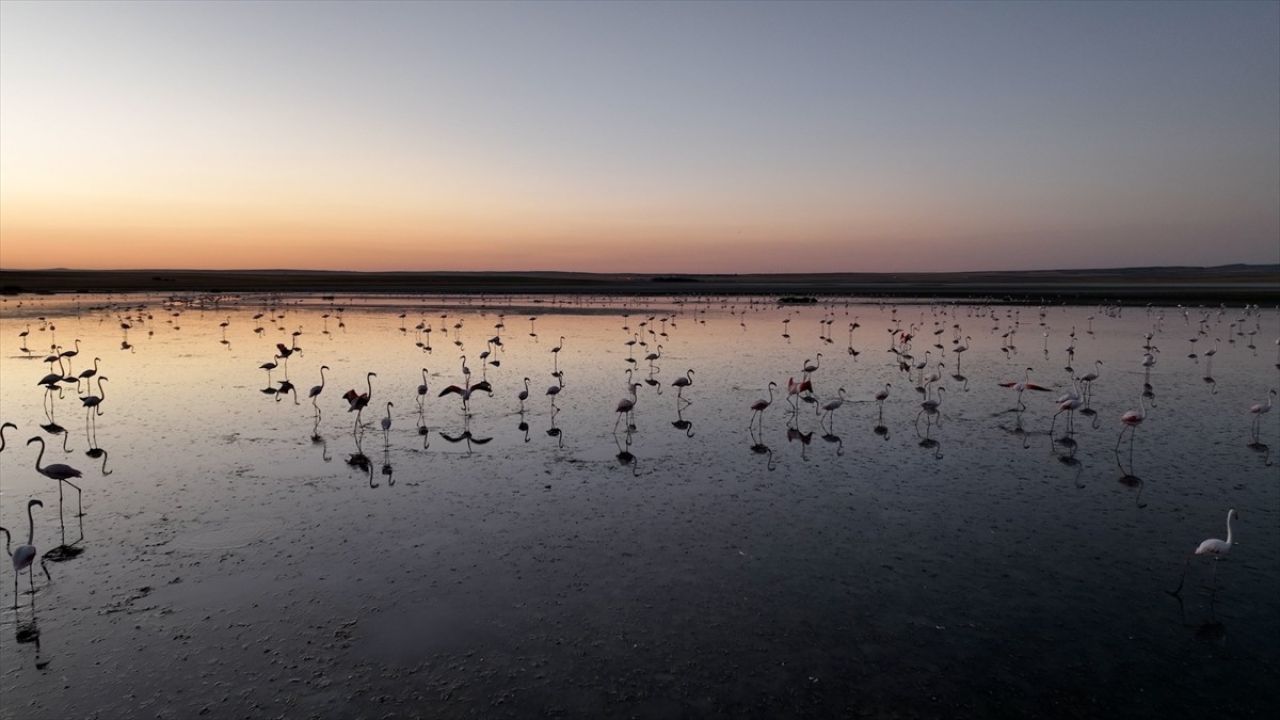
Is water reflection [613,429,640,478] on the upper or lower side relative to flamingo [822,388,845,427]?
lower

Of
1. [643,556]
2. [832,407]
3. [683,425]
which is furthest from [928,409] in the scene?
[643,556]

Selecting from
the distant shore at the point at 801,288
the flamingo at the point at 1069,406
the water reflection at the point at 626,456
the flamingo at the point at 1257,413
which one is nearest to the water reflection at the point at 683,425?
the water reflection at the point at 626,456

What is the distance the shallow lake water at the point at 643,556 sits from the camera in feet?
15.6

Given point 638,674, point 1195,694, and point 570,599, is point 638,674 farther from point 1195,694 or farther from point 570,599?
point 1195,694

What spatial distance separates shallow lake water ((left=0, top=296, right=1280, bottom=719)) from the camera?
4758 mm

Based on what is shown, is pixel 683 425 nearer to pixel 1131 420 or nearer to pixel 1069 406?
pixel 1069 406

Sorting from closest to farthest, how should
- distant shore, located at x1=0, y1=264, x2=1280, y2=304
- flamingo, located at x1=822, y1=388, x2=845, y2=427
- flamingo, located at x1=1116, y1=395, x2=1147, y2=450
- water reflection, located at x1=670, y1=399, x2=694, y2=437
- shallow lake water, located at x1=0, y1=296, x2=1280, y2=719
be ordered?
shallow lake water, located at x1=0, y1=296, x2=1280, y2=719
flamingo, located at x1=1116, y1=395, x2=1147, y2=450
water reflection, located at x1=670, y1=399, x2=694, y2=437
flamingo, located at x1=822, y1=388, x2=845, y2=427
distant shore, located at x1=0, y1=264, x2=1280, y2=304

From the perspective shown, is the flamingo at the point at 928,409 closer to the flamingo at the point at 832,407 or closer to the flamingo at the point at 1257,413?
the flamingo at the point at 832,407

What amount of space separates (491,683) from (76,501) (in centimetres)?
643

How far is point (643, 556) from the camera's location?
22.1 ft

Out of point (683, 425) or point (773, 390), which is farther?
point (773, 390)

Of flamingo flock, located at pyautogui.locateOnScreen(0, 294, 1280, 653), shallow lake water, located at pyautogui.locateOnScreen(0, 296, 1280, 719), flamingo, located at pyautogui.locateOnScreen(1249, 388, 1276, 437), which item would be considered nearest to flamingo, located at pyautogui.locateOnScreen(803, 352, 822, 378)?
flamingo flock, located at pyautogui.locateOnScreen(0, 294, 1280, 653)

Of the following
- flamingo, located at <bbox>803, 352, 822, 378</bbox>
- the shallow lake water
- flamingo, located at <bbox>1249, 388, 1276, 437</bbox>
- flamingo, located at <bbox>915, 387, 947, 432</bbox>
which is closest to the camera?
the shallow lake water

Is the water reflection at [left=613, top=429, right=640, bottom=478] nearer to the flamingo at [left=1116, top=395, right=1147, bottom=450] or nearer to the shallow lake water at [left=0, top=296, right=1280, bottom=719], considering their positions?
the shallow lake water at [left=0, top=296, right=1280, bottom=719]
